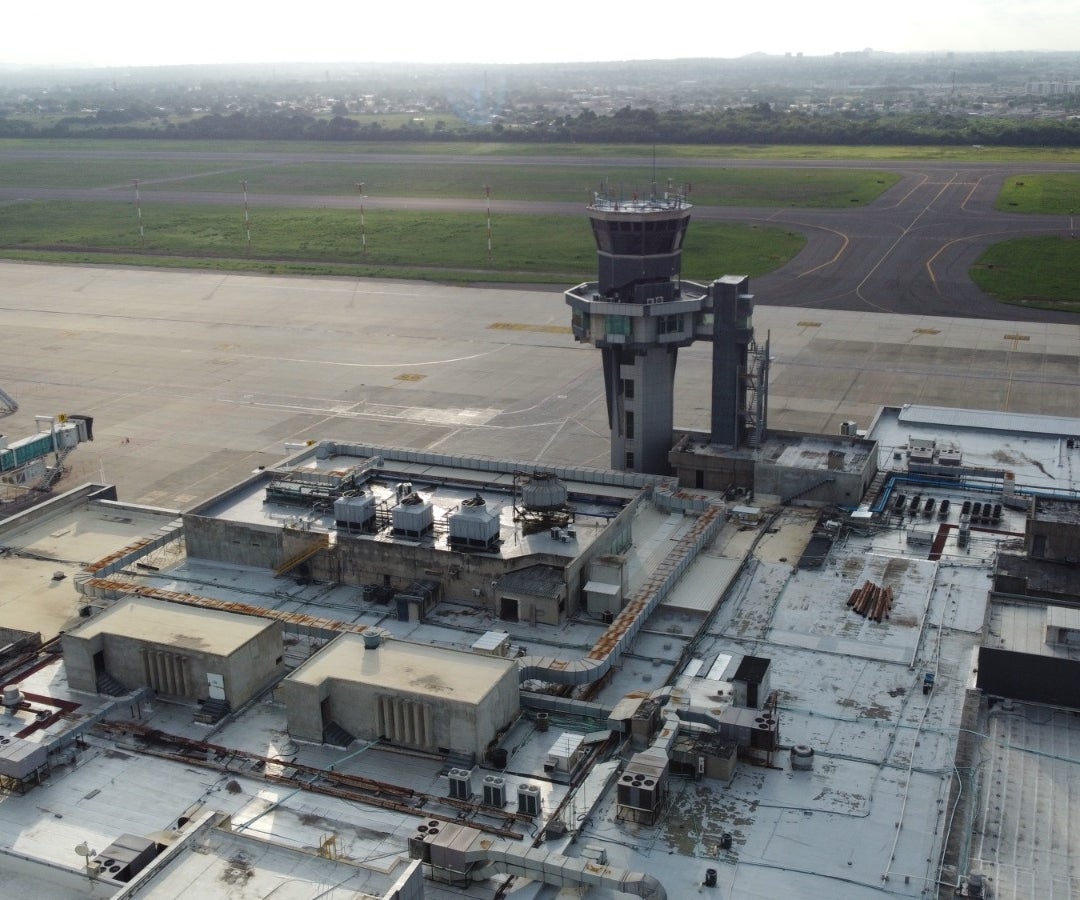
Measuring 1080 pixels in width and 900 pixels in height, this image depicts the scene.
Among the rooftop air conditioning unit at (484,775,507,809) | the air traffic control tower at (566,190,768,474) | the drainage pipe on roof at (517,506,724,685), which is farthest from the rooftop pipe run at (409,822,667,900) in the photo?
the air traffic control tower at (566,190,768,474)

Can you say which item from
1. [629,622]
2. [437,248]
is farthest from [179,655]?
[437,248]

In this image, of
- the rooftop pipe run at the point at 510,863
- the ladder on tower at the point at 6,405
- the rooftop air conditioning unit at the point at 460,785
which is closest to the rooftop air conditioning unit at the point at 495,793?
the rooftop air conditioning unit at the point at 460,785

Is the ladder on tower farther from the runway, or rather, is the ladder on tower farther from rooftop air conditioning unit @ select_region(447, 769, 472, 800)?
rooftop air conditioning unit @ select_region(447, 769, 472, 800)

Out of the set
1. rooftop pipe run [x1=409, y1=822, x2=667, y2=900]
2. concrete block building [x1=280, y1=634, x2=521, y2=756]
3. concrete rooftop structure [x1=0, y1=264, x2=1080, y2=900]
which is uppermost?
concrete block building [x1=280, y1=634, x2=521, y2=756]

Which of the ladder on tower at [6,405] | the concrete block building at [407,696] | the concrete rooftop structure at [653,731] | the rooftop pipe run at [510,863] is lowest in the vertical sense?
the ladder on tower at [6,405]

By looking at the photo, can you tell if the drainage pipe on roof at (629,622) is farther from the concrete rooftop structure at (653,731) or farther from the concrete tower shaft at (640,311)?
the concrete tower shaft at (640,311)

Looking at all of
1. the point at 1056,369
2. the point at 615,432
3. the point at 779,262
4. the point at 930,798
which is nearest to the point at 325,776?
the point at 930,798

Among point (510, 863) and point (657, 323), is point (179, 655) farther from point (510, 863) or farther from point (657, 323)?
point (657, 323)

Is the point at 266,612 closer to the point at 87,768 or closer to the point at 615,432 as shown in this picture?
the point at 87,768
